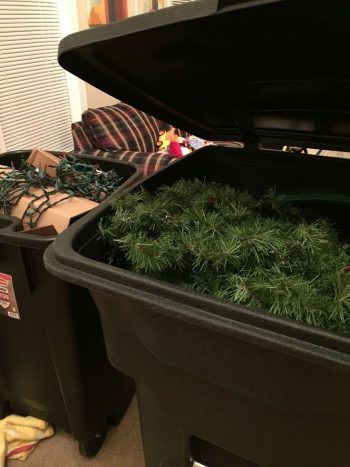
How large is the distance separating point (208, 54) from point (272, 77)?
0.16m

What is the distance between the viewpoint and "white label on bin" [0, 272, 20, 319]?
0.81 m

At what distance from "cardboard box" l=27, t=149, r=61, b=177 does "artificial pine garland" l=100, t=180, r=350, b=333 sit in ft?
1.42

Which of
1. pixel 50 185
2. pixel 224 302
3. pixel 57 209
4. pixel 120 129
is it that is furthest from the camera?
pixel 120 129

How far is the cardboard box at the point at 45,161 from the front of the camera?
1.00 meters

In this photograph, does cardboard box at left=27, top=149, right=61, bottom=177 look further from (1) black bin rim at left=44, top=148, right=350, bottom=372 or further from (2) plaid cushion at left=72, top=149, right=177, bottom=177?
(2) plaid cushion at left=72, top=149, right=177, bottom=177

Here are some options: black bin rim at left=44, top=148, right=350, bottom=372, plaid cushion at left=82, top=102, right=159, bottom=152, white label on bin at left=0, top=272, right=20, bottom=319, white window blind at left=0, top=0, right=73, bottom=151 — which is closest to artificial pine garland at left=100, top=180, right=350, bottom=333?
black bin rim at left=44, top=148, right=350, bottom=372

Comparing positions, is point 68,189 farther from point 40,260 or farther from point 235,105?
point 235,105

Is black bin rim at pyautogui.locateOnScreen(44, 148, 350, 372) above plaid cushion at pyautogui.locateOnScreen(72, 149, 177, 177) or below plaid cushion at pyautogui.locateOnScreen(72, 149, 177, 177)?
above

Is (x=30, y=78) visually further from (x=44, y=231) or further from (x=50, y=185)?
(x=44, y=231)

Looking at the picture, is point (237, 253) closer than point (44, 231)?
Yes

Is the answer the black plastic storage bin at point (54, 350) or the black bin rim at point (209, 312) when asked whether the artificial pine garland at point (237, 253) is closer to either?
the black bin rim at point (209, 312)

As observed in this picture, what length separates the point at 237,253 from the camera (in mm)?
504

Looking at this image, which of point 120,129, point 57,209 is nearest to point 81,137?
point 120,129

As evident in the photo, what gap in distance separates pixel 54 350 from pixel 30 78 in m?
1.82
